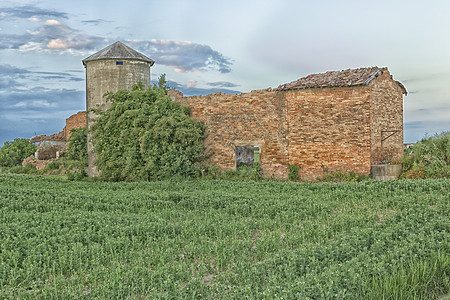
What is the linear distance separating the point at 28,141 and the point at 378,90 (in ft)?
85.8

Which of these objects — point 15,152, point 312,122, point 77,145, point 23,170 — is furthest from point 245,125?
point 15,152

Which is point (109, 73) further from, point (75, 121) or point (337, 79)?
point (75, 121)

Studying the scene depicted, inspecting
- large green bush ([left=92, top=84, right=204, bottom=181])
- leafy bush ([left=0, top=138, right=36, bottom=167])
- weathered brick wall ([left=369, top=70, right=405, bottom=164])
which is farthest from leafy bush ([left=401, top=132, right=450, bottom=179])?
leafy bush ([left=0, top=138, right=36, bottom=167])

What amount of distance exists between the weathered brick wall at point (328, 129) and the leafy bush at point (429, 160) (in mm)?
1741

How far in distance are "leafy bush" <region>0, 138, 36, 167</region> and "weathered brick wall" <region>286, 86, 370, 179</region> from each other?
22.0 m

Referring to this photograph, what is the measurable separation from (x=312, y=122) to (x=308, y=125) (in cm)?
20

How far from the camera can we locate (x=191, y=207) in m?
10.6

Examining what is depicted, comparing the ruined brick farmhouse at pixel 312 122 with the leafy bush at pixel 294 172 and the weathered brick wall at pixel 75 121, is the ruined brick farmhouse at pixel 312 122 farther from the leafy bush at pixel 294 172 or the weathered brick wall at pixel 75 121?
the weathered brick wall at pixel 75 121

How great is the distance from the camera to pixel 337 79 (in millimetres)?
15820

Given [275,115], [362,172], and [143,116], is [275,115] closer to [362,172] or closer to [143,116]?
[362,172]

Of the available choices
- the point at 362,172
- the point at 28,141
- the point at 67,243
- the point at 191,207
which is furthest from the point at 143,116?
the point at 28,141

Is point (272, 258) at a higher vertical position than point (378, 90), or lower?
lower

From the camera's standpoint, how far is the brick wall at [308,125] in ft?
50.0

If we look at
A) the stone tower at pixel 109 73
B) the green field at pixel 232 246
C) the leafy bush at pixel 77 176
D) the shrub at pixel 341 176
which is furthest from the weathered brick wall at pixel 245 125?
the leafy bush at pixel 77 176
